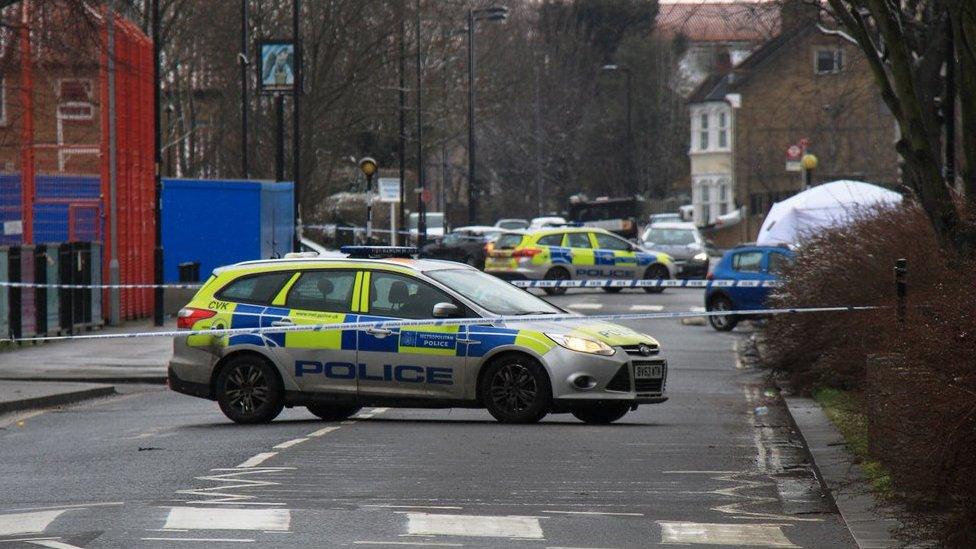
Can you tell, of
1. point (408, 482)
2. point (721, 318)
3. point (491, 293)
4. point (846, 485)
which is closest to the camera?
point (846, 485)

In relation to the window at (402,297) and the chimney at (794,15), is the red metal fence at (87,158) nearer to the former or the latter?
the chimney at (794,15)

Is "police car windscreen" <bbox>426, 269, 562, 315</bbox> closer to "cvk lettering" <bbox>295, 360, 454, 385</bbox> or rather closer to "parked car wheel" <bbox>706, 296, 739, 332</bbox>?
"cvk lettering" <bbox>295, 360, 454, 385</bbox>

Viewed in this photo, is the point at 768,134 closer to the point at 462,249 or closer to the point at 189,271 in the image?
the point at 462,249

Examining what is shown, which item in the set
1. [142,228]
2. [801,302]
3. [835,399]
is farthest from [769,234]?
[835,399]

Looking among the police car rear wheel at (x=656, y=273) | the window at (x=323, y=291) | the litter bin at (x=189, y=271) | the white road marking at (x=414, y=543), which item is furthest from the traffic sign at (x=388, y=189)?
the white road marking at (x=414, y=543)

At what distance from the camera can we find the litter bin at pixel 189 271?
32.2 meters

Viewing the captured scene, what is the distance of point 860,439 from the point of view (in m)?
11.9

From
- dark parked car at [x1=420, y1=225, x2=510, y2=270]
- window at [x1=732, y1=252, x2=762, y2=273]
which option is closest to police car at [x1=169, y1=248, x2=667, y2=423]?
window at [x1=732, y1=252, x2=762, y2=273]

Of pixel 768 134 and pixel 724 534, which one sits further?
pixel 768 134

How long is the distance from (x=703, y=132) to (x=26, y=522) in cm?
8295

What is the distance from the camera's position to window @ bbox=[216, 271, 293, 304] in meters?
14.9

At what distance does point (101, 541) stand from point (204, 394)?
6373 mm

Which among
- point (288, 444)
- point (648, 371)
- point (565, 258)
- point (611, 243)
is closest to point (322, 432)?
point (288, 444)

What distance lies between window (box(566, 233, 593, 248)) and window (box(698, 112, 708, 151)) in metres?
50.3
